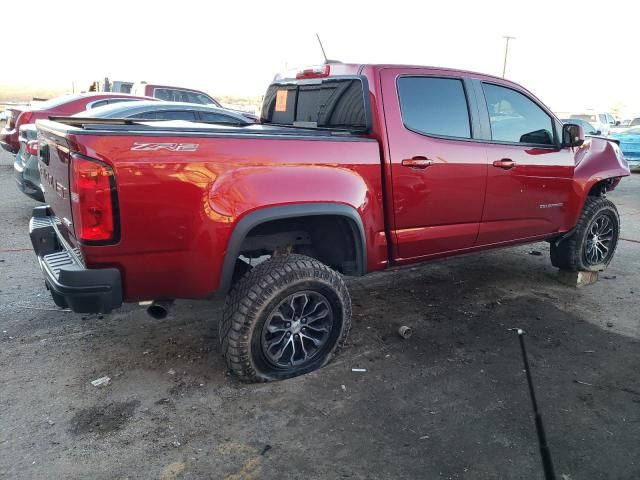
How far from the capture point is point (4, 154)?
45.7ft

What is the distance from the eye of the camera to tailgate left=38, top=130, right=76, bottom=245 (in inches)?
110

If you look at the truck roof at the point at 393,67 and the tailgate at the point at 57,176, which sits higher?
the truck roof at the point at 393,67

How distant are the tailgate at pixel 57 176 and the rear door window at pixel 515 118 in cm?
307

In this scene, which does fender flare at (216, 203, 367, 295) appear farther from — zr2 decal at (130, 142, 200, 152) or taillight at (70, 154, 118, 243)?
taillight at (70, 154, 118, 243)

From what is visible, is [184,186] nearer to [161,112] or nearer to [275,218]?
[275,218]

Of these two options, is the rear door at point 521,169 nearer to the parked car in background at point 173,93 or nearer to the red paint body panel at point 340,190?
the red paint body panel at point 340,190

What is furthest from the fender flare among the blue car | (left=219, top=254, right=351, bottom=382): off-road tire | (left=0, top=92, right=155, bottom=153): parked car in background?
the blue car

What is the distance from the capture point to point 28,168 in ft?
20.3

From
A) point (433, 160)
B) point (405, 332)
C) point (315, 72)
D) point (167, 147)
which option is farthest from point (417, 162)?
point (167, 147)

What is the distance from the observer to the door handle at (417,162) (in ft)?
11.6

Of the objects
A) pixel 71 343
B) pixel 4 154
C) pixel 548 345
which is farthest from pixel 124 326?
pixel 4 154

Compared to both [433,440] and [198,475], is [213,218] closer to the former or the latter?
[198,475]

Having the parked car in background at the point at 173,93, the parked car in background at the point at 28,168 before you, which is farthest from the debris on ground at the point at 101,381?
the parked car in background at the point at 173,93

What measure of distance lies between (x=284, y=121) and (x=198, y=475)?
310 centimetres
